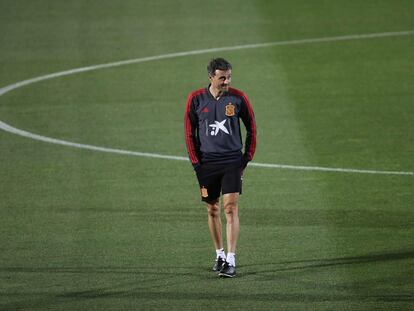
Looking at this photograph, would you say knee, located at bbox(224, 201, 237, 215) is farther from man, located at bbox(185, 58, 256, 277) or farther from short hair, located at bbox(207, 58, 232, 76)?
short hair, located at bbox(207, 58, 232, 76)

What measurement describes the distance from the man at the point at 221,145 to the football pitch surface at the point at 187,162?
550 mm

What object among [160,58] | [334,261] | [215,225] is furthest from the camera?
[160,58]

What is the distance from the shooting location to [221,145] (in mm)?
12547

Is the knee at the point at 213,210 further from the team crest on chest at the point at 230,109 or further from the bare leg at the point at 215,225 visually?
the team crest on chest at the point at 230,109

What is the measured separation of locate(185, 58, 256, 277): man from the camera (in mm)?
12500

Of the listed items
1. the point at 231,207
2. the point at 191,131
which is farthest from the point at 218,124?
the point at 231,207

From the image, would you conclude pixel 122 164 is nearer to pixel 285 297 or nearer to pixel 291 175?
pixel 291 175

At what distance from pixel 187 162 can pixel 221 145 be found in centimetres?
496

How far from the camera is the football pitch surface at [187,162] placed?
12.2 m

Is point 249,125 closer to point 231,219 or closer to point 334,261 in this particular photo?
point 231,219

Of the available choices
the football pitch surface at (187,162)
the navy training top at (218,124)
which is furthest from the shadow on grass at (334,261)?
the navy training top at (218,124)

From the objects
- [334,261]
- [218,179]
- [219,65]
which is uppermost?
[219,65]

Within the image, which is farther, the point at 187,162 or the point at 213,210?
the point at 187,162

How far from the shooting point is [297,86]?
21531 mm
